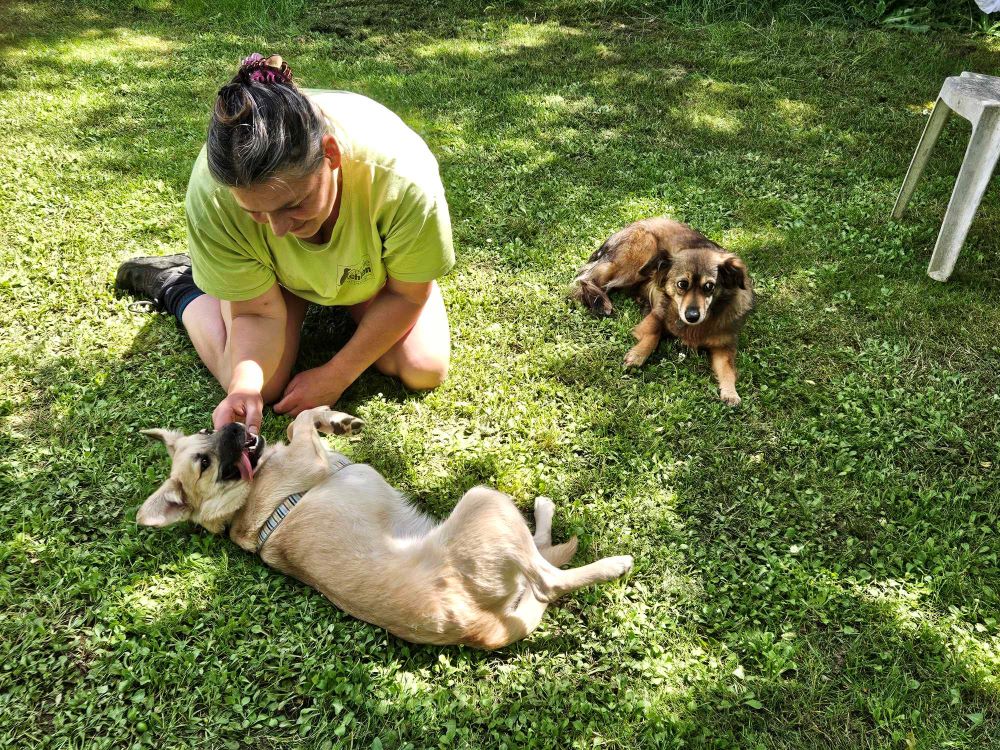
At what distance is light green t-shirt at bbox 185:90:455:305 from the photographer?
2883 millimetres

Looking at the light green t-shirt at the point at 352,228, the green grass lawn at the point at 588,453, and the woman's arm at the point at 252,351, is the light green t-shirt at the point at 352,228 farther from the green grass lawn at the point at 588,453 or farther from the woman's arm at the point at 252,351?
the green grass lawn at the point at 588,453

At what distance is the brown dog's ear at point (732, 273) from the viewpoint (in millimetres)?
3721

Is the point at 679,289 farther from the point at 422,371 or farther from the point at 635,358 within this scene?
the point at 422,371

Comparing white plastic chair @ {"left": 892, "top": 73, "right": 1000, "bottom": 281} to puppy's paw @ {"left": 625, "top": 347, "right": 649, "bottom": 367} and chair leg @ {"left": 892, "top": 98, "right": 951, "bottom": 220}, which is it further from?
puppy's paw @ {"left": 625, "top": 347, "right": 649, "bottom": 367}

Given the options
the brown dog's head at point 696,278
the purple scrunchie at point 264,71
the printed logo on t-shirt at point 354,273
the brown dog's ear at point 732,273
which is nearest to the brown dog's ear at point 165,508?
the printed logo on t-shirt at point 354,273

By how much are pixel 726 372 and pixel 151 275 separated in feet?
11.3

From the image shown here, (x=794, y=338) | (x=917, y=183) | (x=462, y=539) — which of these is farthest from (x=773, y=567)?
(x=917, y=183)

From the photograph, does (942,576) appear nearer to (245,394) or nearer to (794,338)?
(794,338)

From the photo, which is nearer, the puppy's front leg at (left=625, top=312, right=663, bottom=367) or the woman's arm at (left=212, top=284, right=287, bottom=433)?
the woman's arm at (left=212, top=284, right=287, bottom=433)

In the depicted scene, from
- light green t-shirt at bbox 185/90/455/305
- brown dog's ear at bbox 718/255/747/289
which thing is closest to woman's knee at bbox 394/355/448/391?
light green t-shirt at bbox 185/90/455/305

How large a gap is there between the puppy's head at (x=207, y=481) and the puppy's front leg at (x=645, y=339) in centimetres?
207

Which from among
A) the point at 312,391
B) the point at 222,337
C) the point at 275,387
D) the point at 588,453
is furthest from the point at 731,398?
the point at 222,337

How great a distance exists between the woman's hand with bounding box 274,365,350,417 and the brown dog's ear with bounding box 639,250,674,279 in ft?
6.11

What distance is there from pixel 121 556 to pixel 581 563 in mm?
2023
